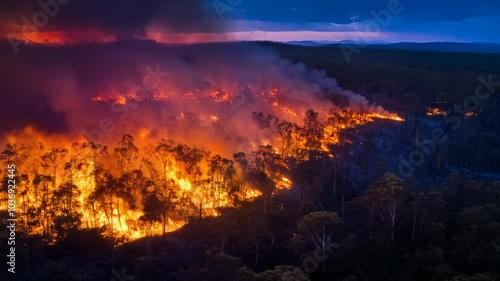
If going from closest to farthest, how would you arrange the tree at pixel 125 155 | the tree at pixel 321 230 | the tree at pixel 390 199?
the tree at pixel 321 230 < the tree at pixel 390 199 < the tree at pixel 125 155

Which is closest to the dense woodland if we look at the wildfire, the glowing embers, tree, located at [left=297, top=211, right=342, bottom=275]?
tree, located at [left=297, top=211, right=342, bottom=275]

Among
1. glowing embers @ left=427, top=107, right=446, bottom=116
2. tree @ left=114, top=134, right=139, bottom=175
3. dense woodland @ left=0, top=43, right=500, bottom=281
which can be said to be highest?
glowing embers @ left=427, top=107, right=446, bottom=116

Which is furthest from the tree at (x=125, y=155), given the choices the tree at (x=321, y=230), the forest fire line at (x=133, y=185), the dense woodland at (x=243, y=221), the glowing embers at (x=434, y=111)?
the glowing embers at (x=434, y=111)

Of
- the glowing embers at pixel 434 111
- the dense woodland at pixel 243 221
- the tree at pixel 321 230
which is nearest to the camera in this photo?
the dense woodland at pixel 243 221

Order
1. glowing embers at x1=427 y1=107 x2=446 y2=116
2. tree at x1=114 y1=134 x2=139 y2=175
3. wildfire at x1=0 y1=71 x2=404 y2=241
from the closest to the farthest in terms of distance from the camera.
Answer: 1. wildfire at x1=0 y1=71 x2=404 y2=241
2. tree at x1=114 y1=134 x2=139 y2=175
3. glowing embers at x1=427 y1=107 x2=446 y2=116

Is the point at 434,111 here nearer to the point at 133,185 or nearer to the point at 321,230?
the point at 321,230

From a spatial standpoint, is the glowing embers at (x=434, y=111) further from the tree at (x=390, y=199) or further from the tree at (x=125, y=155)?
the tree at (x=125, y=155)

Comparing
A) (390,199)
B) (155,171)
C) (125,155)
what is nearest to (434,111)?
(390,199)

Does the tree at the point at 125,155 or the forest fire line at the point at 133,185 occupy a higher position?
the tree at the point at 125,155

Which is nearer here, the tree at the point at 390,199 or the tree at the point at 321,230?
the tree at the point at 321,230

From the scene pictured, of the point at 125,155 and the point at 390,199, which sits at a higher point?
the point at 125,155

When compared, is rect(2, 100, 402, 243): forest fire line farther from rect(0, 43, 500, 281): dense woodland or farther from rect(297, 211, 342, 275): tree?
rect(297, 211, 342, 275): tree

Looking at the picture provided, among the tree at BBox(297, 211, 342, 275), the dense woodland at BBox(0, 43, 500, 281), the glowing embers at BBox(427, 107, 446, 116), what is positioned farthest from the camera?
the glowing embers at BBox(427, 107, 446, 116)

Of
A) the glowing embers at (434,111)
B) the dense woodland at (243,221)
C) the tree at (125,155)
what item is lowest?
the dense woodland at (243,221)
